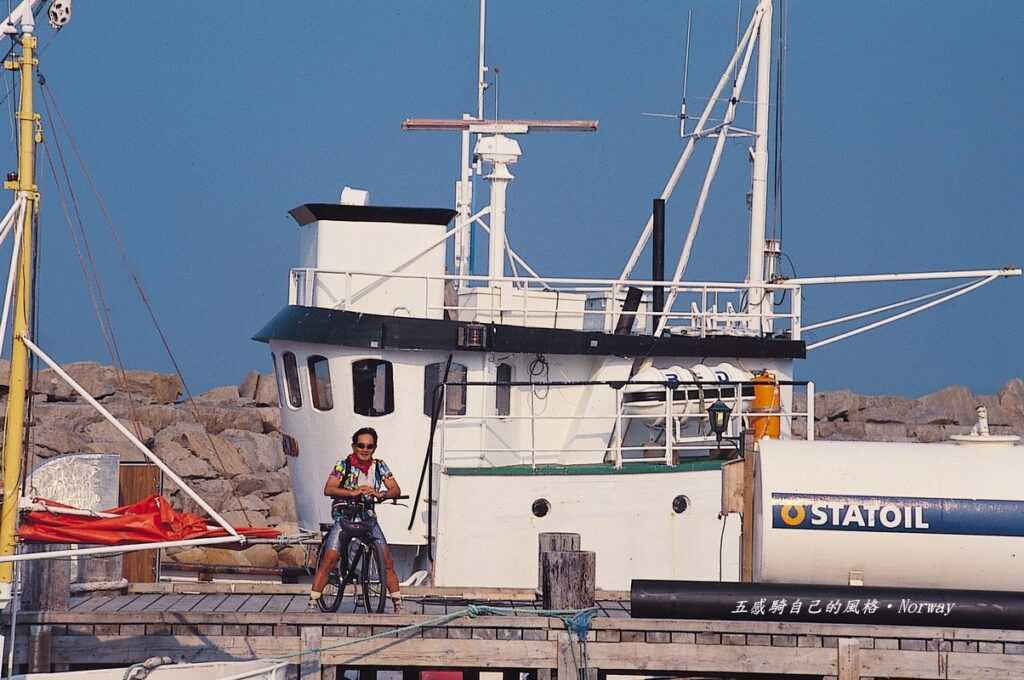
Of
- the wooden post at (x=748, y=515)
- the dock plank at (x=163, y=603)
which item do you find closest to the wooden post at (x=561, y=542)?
the wooden post at (x=748, y=515)

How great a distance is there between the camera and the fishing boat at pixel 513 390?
17172 millimetres

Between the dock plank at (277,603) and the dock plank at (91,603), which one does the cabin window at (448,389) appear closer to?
the dock plank at (277,603)

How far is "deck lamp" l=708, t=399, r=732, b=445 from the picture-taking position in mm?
17297

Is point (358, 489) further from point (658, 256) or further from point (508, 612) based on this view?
point (658, 256)

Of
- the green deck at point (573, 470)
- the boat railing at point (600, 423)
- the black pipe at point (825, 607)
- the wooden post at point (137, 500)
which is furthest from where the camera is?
the wooden post at point (137, 500)

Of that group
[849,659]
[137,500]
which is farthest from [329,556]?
[137,500]

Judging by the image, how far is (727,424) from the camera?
A: 17828mm

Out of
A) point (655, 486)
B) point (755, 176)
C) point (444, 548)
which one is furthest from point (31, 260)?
point (755, 176)

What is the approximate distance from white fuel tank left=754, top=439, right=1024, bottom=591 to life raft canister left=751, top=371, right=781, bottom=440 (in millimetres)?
4025

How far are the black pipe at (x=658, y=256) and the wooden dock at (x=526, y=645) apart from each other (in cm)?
722

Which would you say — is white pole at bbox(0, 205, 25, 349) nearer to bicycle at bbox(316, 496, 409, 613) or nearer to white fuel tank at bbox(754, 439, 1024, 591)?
bicycle at bbox(316, 496, 409, 613)

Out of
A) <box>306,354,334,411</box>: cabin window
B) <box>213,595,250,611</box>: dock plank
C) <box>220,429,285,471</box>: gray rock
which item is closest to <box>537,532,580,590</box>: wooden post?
<box>213,595,250,611</box>: dock plank

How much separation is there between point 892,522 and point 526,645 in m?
3.41

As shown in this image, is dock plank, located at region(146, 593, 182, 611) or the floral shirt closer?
the floral shirt
